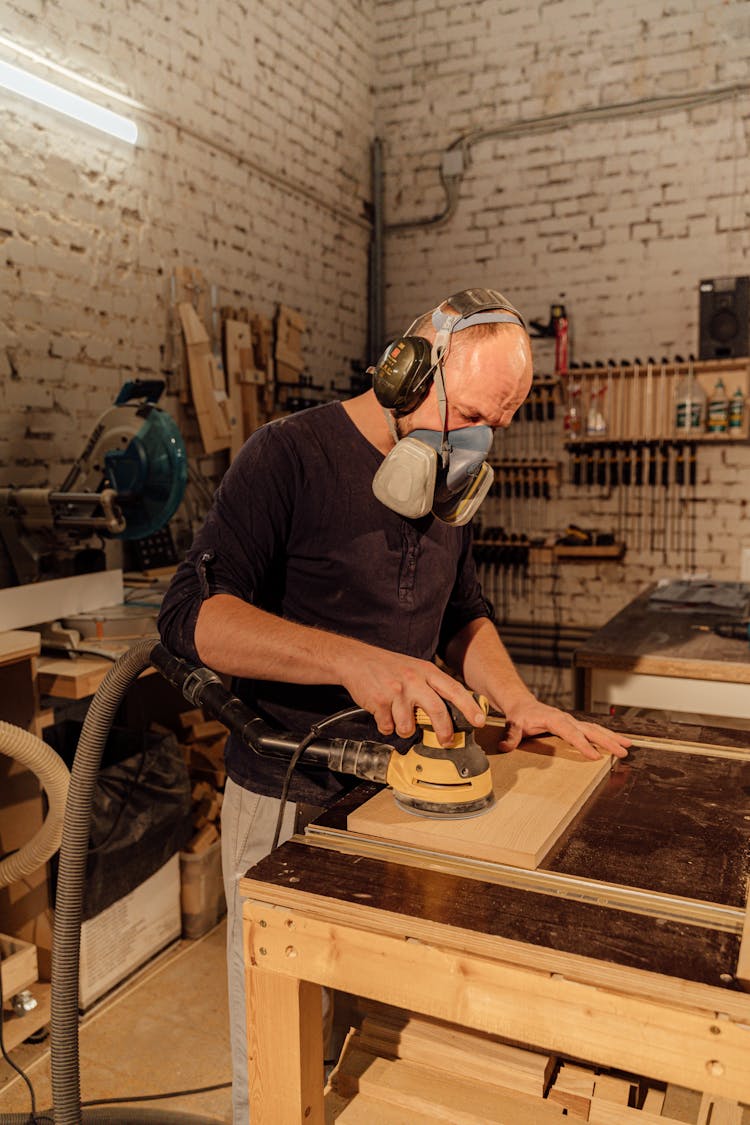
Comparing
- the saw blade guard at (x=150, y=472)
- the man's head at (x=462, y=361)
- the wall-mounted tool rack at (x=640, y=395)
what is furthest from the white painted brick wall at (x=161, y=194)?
the man's head at (x=462, y=361)

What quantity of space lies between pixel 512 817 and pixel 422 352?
2.44 ft

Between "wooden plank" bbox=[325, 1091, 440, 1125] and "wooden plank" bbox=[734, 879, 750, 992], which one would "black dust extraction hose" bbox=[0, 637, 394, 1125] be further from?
"wooden plank" bbox=[734, 879, 750, 992]

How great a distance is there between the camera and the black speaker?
5.04m

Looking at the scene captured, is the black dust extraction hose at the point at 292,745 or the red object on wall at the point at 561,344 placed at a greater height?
the red object on wall at the point at 561,344

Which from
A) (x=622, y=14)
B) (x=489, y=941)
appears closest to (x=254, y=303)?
(x=622, y=14)

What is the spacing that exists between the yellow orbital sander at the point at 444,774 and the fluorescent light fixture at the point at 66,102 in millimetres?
3101

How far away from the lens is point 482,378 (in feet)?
4.84

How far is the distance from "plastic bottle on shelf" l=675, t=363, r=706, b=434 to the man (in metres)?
3.73

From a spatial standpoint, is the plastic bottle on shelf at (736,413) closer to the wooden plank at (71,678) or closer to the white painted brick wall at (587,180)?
the white painted brick wall at (587,180)

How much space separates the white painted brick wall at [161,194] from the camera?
3.38 metres

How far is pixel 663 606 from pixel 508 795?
108 inches

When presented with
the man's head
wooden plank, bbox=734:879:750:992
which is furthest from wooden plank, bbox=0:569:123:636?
wooden plank, bbox=734:879:750:992

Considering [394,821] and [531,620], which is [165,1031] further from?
[531,620]

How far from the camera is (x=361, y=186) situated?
5875 millimetres
